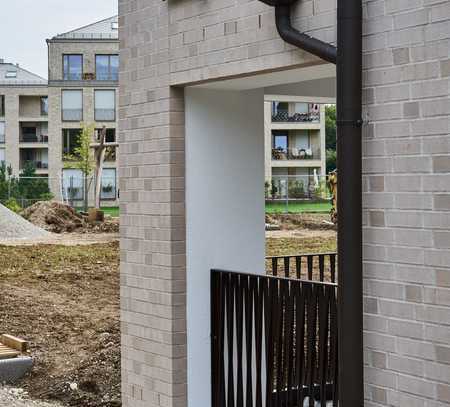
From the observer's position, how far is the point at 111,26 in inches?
2354

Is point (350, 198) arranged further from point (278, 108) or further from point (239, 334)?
point (278, 108)

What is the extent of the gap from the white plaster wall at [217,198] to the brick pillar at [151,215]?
0.08 meters

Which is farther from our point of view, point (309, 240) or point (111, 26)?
point (111, 26)

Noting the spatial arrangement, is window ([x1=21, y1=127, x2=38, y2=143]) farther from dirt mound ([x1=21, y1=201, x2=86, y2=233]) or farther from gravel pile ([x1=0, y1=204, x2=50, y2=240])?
gravel pile ([x1=0, y1=204, x2=50, y2=240])

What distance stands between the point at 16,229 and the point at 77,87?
32123 mm

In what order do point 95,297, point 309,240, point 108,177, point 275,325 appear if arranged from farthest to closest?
point 108,177, point 309,240, point 95,297, point 275,325

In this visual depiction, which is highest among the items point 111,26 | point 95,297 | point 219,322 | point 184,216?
point 111,26

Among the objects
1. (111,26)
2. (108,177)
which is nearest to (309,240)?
(108,177)

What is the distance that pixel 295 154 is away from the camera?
56.1 m

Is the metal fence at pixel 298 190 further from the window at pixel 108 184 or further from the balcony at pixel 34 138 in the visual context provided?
the balcony at pixel 34 138

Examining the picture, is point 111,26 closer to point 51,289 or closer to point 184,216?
point 51,289

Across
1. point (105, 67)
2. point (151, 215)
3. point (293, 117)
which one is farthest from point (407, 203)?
point (105, 67)

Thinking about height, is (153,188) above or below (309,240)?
above

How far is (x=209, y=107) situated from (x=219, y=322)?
145 cm
